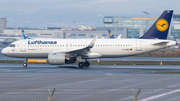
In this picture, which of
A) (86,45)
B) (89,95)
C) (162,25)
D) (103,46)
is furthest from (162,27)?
(89,95)

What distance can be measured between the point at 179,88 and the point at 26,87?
37.9 ft

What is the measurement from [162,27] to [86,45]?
39.1ft

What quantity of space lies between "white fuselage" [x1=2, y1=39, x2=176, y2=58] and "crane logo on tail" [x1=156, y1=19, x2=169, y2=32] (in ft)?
7.04

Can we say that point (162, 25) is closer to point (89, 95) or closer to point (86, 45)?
point (86, 45)

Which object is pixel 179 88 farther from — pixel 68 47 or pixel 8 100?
pixel 68 47

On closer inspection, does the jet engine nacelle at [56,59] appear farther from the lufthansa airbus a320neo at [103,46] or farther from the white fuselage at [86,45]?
the white fuselage at [86,45]

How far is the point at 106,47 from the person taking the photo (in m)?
40.5

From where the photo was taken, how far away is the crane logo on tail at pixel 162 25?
4112 cm

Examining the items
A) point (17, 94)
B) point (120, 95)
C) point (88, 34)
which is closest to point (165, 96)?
point (120, 95)

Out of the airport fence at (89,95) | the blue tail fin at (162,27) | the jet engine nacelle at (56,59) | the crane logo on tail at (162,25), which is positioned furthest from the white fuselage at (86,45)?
the airport fence at (89,95)

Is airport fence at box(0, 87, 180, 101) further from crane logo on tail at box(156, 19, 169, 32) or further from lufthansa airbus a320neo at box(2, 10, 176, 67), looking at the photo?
crane logo on tail at box(156, 19, 169, 32)

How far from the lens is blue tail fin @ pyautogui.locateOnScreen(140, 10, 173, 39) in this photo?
135 ft

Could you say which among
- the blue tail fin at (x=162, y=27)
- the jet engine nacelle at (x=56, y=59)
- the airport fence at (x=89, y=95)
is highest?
the blue tail fin at (x=162, y=27)

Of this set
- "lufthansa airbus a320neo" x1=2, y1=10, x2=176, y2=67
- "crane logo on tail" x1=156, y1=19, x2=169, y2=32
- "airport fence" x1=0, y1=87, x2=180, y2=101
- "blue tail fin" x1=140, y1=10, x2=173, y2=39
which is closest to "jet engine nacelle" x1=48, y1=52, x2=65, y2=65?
"lufthansa airbus a320neo" x1=2, y1=10, x2=176, y2=67
